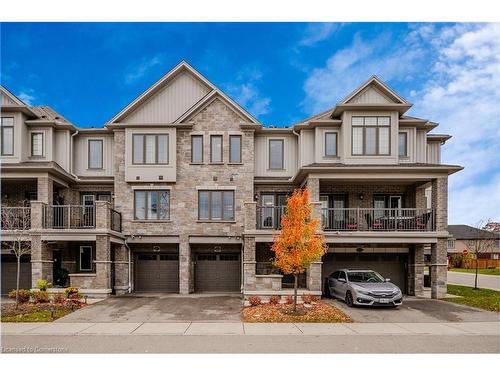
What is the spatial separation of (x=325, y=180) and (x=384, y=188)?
3.98 meters

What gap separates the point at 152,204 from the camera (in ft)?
66.9

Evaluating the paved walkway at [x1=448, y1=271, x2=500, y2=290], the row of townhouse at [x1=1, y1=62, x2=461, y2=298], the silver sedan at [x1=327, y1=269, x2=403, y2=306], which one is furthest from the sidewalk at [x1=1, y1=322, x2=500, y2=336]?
the paved walkway at [x1=448, y1=271, x2=500, y2=290]

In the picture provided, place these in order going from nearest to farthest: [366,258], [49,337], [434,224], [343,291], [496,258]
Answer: [49,337] → [343,291] → [434,224] → [366,258] → [496,258]

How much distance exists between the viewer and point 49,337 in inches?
417

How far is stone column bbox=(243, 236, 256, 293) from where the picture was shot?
16.7 metres

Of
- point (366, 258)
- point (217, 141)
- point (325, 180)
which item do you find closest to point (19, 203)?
point (217, 141)

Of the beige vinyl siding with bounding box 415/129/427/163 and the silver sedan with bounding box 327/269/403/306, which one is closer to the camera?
the silver sedan with bounding box 327/269/403/306

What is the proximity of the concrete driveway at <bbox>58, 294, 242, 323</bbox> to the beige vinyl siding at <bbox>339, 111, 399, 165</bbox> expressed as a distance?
881cm

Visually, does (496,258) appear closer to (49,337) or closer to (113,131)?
(113,131)

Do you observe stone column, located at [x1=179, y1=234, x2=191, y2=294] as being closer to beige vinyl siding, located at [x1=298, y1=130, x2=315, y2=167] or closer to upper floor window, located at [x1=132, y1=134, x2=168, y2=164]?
upper floor window, located at [x1=132, y1=134, x2=168, y2=164]

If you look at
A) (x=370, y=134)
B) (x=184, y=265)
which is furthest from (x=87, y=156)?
(x=370, y=134)

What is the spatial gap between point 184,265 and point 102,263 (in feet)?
13.3

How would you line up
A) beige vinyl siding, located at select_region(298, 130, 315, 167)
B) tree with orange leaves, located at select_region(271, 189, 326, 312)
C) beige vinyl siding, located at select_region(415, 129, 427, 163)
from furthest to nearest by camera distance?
1. beige vinyl siding, located at select_region(415, 129, 427, 163)
2. beige vinyl siding, located at select_region(298, 130, 315, 167)
3. tree with orange leaves, located at select_region(271, 189, 326, 312)

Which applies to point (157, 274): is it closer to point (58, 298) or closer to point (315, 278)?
point (58, 298)
